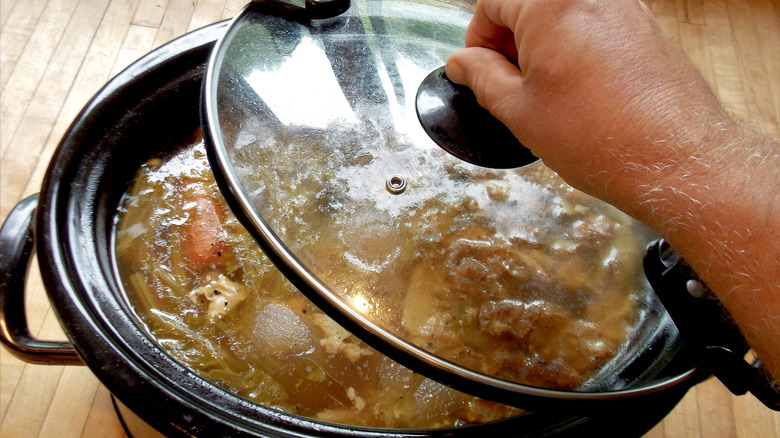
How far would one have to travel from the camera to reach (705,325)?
886 millimetres

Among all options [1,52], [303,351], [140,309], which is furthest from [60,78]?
[303,351]

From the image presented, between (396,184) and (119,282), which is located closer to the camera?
(396,184)

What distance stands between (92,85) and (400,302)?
195 centimetres

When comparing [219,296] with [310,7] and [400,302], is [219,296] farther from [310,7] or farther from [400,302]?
[310,7]

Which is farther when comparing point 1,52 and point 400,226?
point 1,52

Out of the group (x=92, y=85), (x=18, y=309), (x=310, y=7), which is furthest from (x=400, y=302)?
(x=92, y=85)

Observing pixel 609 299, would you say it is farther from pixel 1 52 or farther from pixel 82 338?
pixel 1 52

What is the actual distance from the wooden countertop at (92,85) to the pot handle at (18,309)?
2.11 feet

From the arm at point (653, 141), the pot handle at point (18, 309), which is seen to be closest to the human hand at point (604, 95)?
the arm at point (653, 141)

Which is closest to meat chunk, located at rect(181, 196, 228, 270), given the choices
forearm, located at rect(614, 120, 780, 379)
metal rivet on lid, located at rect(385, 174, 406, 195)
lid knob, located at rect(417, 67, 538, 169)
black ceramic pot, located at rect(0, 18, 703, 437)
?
black ceramic pot, located at rect(0, 18, 703, 437)

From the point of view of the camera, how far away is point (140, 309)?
47.6 inches

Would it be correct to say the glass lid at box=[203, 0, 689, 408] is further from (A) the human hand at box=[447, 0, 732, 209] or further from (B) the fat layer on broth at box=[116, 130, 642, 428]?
(A) the human hand at box=[447, 0, 732, 209]

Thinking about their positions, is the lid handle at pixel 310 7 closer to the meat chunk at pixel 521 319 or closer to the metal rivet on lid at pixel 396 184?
the metal rivet on lid at pixel 396 184

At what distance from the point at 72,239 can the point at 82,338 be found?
0.26 meters
